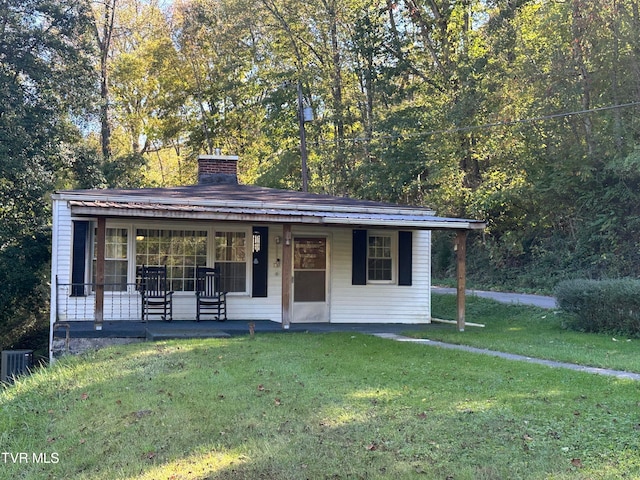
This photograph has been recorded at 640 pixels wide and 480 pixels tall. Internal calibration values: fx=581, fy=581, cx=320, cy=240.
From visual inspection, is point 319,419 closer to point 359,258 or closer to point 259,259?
point 259,259

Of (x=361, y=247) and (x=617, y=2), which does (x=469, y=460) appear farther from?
(x=617, y=2)

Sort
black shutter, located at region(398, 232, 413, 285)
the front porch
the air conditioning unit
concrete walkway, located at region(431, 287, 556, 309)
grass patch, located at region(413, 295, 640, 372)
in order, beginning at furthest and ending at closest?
concrete walkway, located at region(431, 287, 556, 309), black shutter, located at region(398, 232, 413, 285), the air conditioning unit, the front porch, grass patch, located at region(413, 295, 640, 372)

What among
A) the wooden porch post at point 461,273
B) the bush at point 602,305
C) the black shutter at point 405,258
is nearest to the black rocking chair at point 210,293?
the black shutter at point 405,258

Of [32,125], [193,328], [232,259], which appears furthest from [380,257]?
[32,125]

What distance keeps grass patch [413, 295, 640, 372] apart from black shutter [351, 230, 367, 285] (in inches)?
73.3

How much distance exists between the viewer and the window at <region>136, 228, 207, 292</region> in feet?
35.3

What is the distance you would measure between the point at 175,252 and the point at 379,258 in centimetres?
408

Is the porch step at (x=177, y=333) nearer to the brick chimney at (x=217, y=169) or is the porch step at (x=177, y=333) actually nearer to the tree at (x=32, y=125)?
the brick chimney at (x=217, y=169)

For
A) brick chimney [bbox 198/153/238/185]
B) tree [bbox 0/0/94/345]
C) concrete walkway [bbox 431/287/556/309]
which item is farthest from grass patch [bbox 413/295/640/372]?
tree [bbox 0/0/94/345]

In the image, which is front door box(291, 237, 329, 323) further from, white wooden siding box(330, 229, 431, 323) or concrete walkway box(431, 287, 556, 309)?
concrete walkway box(431, 287, 556, 309)

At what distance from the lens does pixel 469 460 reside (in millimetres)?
3729

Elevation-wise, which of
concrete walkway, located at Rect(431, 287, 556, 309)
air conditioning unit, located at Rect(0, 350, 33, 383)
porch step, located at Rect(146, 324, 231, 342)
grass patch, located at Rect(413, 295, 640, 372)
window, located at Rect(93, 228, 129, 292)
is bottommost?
air conditioning unit, located at Rect(0, 350, 33, 383)

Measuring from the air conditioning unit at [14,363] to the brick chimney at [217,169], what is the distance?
20.9 feet

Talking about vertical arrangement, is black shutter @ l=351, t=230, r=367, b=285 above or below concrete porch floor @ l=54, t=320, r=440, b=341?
above
